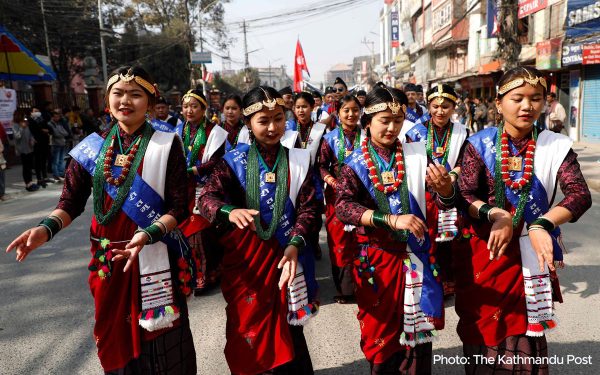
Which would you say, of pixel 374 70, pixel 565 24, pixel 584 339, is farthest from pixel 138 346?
pixel 374 70

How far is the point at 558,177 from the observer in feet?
8.19

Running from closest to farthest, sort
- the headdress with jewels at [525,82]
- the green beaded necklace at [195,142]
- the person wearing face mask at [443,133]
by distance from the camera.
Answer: the headdress with jewels at [525,82] → the person wearing face mask at [443,133] → the green beaded necklace at [195,142]

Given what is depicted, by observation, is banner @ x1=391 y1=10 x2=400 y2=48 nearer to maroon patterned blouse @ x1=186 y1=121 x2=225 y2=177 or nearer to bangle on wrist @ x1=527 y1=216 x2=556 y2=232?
maroon patterned blouse @ x1=186 y1=121 x2=225 y2=177

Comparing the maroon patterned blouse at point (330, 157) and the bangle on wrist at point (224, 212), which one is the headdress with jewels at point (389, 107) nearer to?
the bangle on wrist at point (224, 212)

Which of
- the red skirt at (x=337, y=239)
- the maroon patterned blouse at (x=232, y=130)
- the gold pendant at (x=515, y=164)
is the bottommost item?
the red skirt at (x=337, y=239)

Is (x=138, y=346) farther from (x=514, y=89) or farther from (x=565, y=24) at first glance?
(x=565, y=24)

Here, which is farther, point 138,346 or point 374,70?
point 374,70

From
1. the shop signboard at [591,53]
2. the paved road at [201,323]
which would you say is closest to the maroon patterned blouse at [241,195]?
the paved road at [201,323]

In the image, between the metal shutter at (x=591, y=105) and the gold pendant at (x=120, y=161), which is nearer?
the gold pendant at (x=120, y=161)

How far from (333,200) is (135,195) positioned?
7.86 feet

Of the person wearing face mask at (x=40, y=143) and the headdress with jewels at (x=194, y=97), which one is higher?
the headdress with jewels at (x=194, y=97)

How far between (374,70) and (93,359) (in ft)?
258

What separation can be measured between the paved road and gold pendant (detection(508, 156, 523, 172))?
1.44 meters

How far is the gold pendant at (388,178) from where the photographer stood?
2.64 meters
